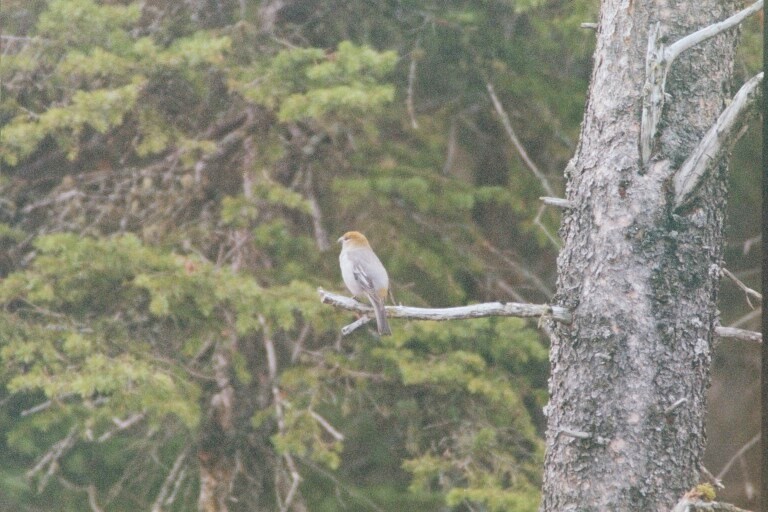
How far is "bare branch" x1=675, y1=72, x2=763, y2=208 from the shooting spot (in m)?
3.49

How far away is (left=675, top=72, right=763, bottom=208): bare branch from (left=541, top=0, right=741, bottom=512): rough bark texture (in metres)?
0.06

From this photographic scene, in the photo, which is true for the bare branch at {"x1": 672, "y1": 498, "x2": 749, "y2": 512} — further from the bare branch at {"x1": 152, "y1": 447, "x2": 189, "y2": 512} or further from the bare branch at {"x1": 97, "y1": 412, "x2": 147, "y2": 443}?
the bare branch at {"x1": 152, "y1": 447, "x2": 189, "y2": 512}

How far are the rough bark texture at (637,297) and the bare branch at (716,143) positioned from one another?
0.20 ft

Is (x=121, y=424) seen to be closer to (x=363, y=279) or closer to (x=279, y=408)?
(x=279, y=408)

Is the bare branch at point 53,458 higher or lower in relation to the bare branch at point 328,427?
lower

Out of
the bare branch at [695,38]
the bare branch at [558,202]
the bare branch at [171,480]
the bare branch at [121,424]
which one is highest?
the bare branch at [695,38]

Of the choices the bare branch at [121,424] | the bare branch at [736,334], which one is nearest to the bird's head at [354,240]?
the bare branch at [121,424]

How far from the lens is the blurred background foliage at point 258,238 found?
22.0ft

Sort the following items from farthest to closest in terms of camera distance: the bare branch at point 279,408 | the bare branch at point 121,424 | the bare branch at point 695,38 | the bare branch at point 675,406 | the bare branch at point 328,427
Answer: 1. the bare branch at point 121,424
2. the bare branch at point 279,408
3. the bare branch at point 328,427
4. the bare branch at point 675,406
5. the bare branch at point 695,38

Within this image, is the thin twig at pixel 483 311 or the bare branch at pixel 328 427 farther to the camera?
the bare branch at pixel 328 427

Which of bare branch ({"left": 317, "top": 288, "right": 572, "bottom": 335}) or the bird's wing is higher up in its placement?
Result: bare branch ({"left": 317, "top": 288, "right": 572, "bottom": 335})

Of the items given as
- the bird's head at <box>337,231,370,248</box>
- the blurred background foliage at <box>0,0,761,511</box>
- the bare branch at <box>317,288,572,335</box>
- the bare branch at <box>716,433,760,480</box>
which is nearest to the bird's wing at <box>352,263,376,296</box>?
the bird's head at <box>337,231,370,248</box>

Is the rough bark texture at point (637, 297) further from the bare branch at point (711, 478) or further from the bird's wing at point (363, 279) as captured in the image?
the bird's wing at point (363, 279)

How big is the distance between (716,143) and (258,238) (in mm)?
4555
